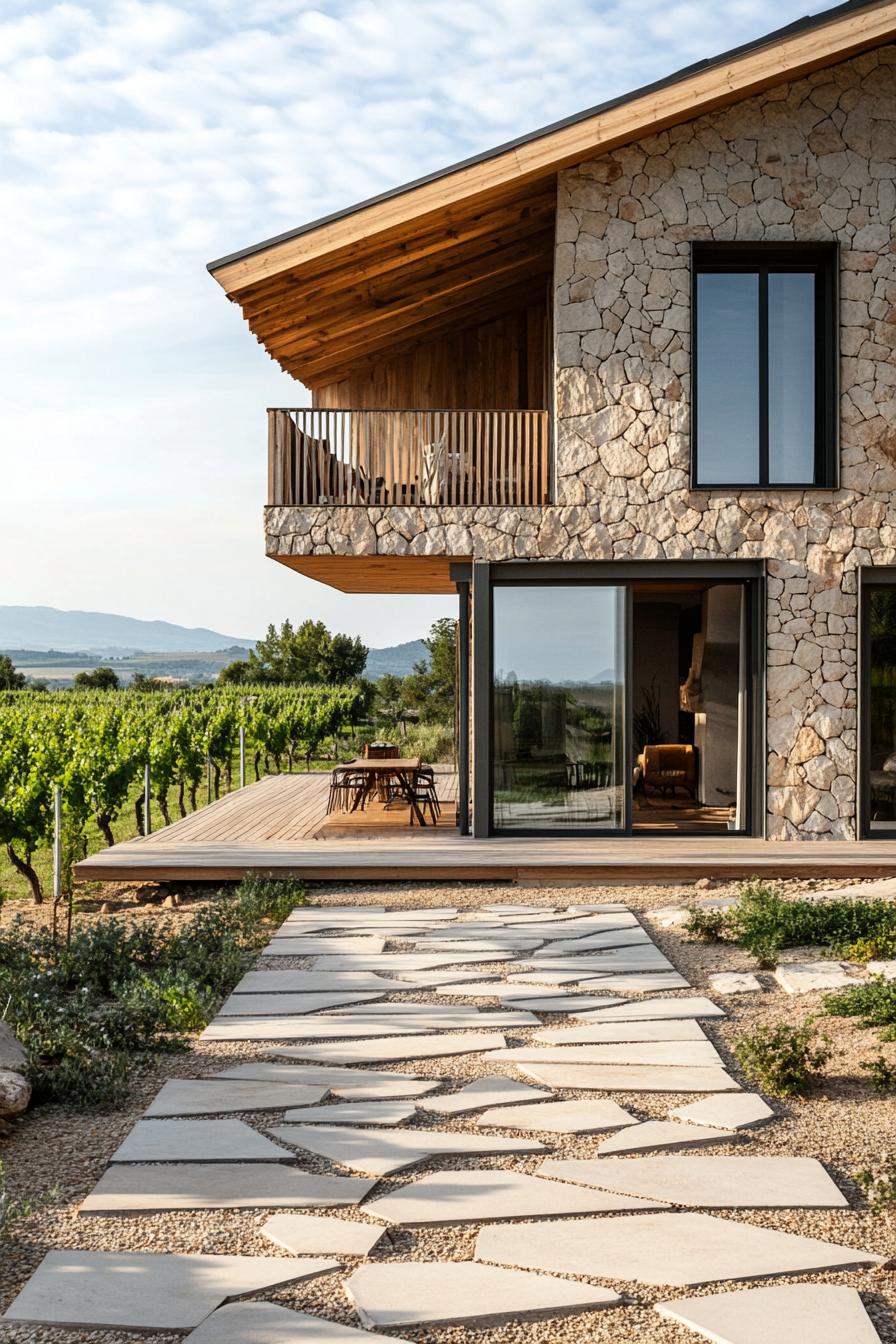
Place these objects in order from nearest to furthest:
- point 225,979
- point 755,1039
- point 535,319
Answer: point 755,1039 → point 225,979 → point 535,319

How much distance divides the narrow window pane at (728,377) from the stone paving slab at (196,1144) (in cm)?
852

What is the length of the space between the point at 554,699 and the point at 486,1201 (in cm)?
816

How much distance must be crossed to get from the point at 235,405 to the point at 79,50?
25.3 metres

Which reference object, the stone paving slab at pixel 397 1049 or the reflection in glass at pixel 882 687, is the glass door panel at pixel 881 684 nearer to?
the reflection in glass at pixel 882 687

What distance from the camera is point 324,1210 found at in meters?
3.80

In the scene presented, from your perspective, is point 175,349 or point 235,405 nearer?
point 175,349

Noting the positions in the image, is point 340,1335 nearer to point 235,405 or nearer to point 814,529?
point 814,529

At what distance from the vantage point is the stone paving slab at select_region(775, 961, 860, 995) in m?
6.73

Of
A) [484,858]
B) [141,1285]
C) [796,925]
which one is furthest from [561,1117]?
[484,858]

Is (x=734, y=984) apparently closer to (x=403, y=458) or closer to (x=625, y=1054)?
(x=625, y=1054)

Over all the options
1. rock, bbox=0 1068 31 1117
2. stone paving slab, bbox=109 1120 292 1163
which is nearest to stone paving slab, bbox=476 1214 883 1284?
stone paving slab, bbox=109 1120 292 1163

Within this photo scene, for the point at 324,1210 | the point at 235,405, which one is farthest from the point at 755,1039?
the point at 235,405

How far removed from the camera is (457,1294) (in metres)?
3.23

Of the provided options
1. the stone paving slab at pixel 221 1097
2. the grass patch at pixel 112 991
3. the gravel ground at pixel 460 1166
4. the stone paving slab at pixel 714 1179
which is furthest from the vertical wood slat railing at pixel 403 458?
the stone paving slab at pixel 714 1179
